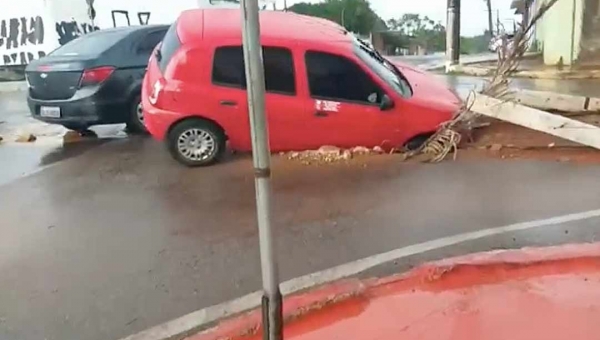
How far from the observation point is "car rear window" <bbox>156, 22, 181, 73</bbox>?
8953mm

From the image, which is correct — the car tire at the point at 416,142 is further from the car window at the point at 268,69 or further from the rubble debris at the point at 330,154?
the car window at the point at 268,69

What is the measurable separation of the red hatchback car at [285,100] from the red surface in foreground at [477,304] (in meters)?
3.73

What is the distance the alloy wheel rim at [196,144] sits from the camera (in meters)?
8.92

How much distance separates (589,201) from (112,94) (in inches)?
282

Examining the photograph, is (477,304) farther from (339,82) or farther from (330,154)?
(339,82)

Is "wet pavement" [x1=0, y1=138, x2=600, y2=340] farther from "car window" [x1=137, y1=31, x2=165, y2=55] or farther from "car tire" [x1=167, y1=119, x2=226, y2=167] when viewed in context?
"car window" [x1=137, y1=31, x2=165, y2=55]

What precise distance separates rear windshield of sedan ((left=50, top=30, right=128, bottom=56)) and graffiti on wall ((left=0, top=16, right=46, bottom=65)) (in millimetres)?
11155

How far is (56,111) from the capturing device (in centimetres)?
1080

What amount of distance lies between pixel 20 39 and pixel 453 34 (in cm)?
1328

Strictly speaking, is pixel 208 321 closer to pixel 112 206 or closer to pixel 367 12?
pixel 112 206

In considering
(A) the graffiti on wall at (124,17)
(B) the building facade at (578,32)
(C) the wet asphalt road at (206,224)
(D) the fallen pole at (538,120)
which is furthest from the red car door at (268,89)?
(A) the graffiti on wall at (124,17)

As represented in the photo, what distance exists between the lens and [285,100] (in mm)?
8773

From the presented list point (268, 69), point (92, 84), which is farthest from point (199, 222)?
point (92, 84)

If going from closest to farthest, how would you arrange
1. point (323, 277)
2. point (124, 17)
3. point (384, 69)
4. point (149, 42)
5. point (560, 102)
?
point (323, 277), point (384, 69), point (560, 102), point (149, 42), point (124, 17)
